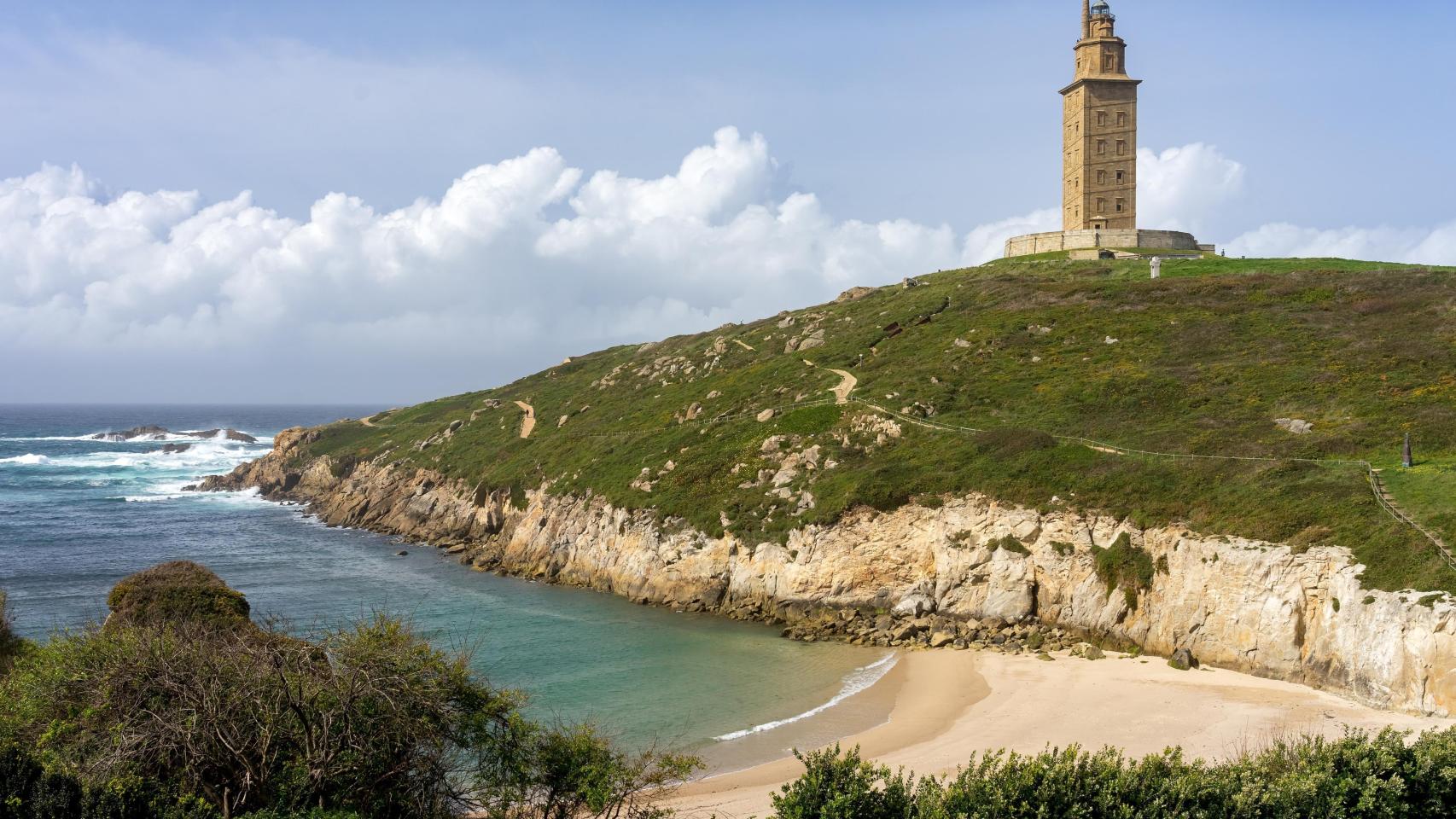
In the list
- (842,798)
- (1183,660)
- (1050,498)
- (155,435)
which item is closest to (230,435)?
(155,435)

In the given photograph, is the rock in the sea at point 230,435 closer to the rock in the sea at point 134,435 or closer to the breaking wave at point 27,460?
the rock in the sea at point 134,435

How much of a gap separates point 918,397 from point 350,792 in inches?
1938

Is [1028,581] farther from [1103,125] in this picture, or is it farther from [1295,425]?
[1103,125]

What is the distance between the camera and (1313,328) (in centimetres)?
6172

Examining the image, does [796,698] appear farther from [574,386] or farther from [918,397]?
[574,386]

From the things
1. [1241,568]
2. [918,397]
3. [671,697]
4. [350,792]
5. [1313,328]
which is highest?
[1313,328]

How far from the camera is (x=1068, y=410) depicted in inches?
2186

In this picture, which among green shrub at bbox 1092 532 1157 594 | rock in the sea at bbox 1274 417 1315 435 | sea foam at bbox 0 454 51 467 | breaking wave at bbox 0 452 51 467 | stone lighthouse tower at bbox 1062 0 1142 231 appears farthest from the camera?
breaking wave at bbox 0 452 51 467

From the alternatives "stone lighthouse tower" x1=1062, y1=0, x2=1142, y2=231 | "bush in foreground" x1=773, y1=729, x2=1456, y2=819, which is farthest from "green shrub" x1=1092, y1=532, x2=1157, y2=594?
"stone lighthouse tower" x1=1062, y1=0, x2=1142, y2=231

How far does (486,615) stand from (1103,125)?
74.1 meters

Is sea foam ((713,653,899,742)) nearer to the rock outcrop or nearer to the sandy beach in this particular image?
the sandy beach

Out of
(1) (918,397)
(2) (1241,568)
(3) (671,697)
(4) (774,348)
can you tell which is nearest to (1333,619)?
(2) (1241,568)

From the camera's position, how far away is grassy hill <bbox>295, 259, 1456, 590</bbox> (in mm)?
41250

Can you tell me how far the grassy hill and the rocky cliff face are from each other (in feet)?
3.98
